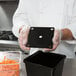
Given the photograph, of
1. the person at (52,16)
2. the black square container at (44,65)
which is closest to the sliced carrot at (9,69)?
the black square container at (44,65)

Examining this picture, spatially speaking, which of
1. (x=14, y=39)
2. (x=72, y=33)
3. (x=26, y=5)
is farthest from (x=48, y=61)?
(x=14, y=39)

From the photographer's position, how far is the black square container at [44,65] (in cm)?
57

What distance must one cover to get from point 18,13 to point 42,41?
0.46m

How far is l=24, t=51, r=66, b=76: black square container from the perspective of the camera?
57cm

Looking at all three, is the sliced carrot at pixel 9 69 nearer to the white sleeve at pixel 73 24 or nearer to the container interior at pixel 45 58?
the container interior at pixel 45 58

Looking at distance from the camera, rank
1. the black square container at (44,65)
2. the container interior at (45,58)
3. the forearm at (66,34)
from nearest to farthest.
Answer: the black square container at (44,65), the container interior at (45,58), the forearm at (66,34)

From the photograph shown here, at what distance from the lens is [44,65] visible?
2.17ft

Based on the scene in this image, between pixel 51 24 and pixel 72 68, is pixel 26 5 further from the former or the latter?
pixel 72 68

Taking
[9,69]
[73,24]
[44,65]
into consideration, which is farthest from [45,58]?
[73,24]

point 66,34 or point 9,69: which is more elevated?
point 66,34

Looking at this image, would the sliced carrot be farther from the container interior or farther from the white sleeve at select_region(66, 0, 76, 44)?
the white sleeve at select_region(66, 0, 76, 44)

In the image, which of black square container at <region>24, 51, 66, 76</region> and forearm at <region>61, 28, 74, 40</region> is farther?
forearm at <region>61, 28, 74, 40</region>

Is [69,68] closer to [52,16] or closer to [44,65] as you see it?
[44,65]

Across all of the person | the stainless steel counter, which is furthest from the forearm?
the stainless steel counter
